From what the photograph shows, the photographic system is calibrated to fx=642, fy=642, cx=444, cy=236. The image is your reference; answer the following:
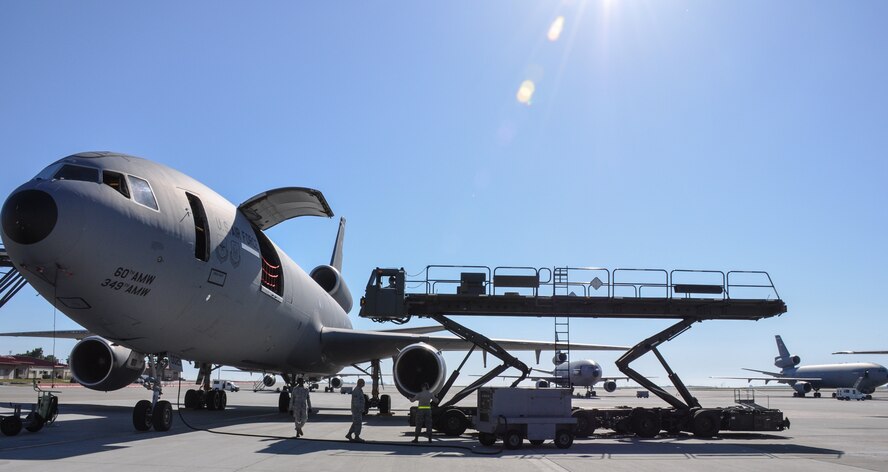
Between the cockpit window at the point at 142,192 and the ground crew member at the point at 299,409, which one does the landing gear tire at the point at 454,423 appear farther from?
the cockpit window at the point at 142,192

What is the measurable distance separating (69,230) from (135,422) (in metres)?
5.46

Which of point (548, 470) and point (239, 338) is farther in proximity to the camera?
point (239, 338)

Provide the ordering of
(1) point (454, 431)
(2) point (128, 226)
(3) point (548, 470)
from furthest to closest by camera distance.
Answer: (1) point (454, 431) < (2) point (128, 226) < (3) point (548, 470)

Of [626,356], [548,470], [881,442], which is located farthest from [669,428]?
[548,470]

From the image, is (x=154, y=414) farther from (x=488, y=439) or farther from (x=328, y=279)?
(x=328, y=279)

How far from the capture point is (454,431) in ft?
55.5

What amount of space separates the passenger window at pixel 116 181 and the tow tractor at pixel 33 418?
4833 millimetres

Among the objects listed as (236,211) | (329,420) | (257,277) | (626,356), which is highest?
(236,211)

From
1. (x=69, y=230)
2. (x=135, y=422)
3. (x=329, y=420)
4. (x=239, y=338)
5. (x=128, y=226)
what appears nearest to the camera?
(x=69, y=230)

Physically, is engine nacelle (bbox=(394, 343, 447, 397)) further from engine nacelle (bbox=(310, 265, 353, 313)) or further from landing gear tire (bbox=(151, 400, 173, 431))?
engine nacelle (bbox=(310, 265, 353, 313))

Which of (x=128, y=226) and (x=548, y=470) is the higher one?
(x=128, y=226)

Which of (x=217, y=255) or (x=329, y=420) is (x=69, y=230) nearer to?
(x=217, y=255)

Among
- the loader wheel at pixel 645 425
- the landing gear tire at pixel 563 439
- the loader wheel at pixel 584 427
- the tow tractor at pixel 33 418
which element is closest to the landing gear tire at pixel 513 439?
the landing gear tire at pixel 563 439

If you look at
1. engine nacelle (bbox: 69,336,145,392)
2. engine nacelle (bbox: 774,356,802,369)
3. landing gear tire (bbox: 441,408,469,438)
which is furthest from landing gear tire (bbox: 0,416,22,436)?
engine nacelle (bbox: 774,356,802,369)
